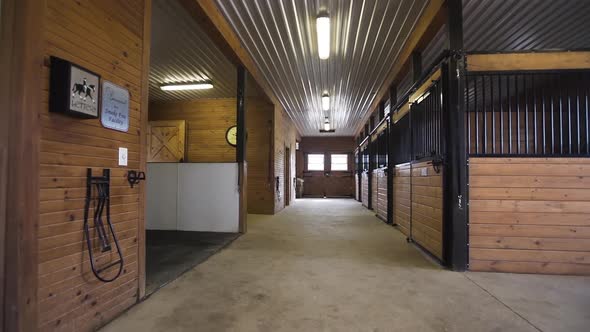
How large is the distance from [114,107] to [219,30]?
2174mm

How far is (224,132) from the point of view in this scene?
24.8 ft

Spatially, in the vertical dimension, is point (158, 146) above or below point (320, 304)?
above

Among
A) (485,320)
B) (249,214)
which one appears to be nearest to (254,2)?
(485,320)

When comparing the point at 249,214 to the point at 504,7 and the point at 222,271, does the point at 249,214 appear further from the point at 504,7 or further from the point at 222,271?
the point at 504,7

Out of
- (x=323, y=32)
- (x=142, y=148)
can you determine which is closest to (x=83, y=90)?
(x=142, y=148)

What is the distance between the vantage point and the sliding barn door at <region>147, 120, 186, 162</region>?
7625 millimetres

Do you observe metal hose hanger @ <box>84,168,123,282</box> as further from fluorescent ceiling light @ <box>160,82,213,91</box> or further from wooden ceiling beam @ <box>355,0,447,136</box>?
fluorescent ceiling light @ <box>160,82,213,91</box>

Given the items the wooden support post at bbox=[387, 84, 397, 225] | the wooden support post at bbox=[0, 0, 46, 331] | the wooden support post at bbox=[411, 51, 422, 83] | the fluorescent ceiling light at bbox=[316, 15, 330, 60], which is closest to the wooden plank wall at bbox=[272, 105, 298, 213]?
the wooden support post at bbox=[387, 84, 397, 225]

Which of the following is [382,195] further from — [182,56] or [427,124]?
[182,56]

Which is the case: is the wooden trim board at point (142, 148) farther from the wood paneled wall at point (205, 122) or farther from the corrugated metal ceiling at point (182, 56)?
the wood paneled wall at point (205, 122)

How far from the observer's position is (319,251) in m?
3.78

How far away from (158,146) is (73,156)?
653 cm

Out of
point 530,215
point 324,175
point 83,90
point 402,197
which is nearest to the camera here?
point 83,90

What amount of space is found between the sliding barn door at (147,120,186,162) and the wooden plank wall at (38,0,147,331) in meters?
5.64
